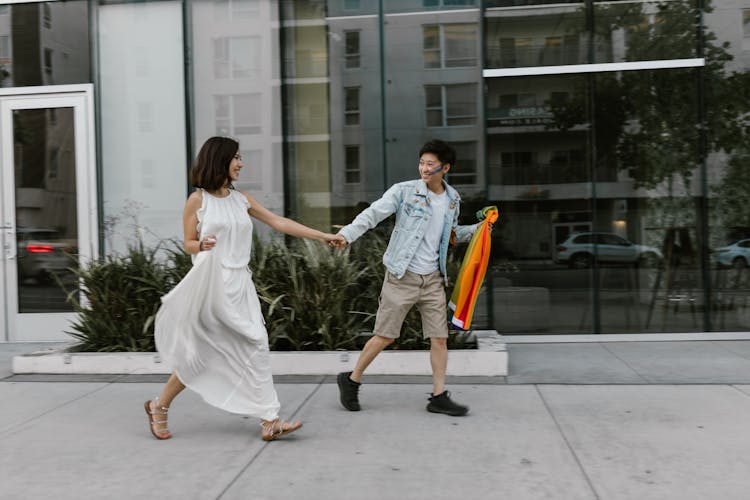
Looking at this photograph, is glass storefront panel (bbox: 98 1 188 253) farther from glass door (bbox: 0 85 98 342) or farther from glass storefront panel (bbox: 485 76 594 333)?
glass storefront panel (bbox: 485 76 594 333)

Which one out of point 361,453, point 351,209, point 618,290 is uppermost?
point 351,209

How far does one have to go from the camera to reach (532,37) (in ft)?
27.9

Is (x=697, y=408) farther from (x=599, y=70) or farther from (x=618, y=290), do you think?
(x=599, y=70)

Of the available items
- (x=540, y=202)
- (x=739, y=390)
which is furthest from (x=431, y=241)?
(x=540, y=202)

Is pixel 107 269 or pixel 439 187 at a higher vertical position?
pixel 439 187

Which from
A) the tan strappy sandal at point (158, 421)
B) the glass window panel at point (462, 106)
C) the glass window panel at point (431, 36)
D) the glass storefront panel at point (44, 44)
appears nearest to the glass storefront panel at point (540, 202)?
the glass window panel at point (462, 106)

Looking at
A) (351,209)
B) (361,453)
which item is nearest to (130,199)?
(351,209)

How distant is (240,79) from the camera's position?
898cm

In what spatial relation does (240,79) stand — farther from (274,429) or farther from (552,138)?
(274,429)

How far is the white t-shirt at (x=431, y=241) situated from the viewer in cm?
520

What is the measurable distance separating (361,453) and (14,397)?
325 cm

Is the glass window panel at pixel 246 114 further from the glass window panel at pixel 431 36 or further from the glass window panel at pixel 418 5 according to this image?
the glass window panel at pixel 431 36

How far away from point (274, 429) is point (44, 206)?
5.74 m

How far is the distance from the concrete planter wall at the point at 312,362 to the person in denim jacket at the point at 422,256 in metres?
1.16
